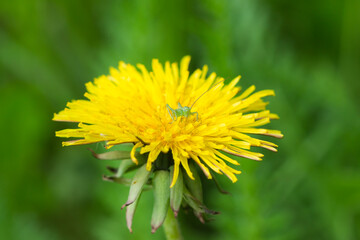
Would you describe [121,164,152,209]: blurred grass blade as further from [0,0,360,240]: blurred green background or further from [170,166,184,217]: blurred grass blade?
[0,0,360,240]: blurred green background

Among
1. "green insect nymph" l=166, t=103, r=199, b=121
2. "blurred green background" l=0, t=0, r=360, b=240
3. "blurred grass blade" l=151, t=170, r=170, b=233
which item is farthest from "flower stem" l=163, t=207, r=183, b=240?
"blurred green background" l=0, t=0, r=360, b=240

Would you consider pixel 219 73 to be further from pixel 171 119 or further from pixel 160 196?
pixel 160 196

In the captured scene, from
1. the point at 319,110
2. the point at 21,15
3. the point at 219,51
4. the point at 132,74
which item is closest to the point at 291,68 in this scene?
the point at 319,110

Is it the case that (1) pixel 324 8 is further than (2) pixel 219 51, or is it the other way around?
(1) pixel 324 8

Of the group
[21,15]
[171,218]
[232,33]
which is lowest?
[171,218]

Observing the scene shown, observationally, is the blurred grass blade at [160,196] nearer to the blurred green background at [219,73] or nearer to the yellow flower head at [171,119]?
the yellow flower head at [171,119]

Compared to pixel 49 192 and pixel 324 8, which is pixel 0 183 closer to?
pixel 49 192
